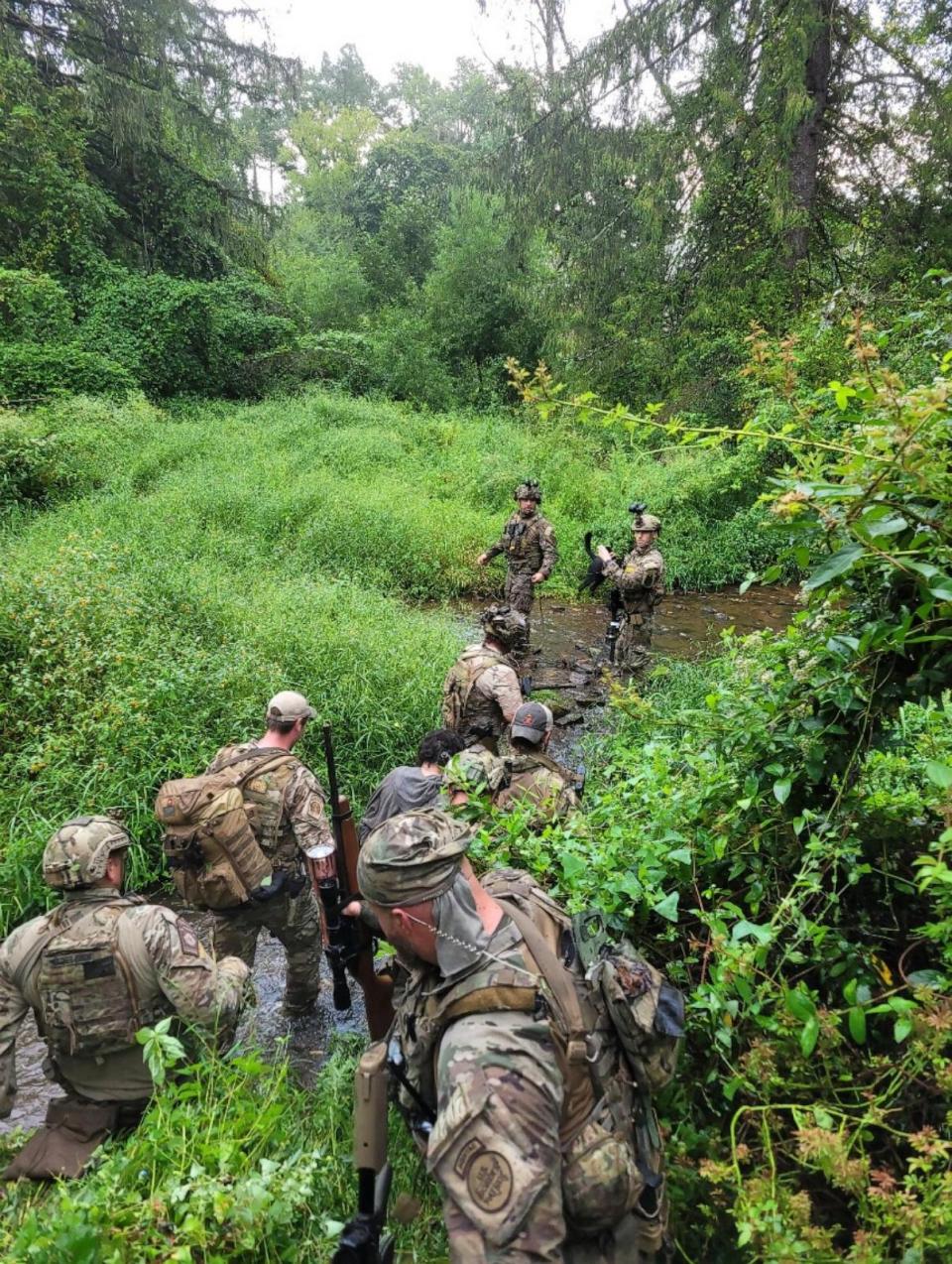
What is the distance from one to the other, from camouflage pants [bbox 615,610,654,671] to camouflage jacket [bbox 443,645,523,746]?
131 inches

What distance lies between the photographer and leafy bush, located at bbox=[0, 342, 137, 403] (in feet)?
43.0

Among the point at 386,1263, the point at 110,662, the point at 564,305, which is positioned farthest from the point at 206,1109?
the point at 564,305

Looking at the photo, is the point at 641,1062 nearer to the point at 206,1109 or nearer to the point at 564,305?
the point at 206,1109

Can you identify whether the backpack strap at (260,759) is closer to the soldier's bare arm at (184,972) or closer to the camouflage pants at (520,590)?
the soldier's bare arm at (184,972)

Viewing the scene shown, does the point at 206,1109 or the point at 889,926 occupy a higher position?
the point at 889,926

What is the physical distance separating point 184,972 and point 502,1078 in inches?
58.0

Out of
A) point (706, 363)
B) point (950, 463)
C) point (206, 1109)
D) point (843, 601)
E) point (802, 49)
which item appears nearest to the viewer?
point (950, 463)

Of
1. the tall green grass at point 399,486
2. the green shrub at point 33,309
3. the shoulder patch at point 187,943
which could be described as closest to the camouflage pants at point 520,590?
the tall green grass at point 399,486

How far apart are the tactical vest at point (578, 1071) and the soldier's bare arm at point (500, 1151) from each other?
0.11m

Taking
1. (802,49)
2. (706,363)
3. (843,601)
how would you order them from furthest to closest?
(706,363), (802,49), (843,601)

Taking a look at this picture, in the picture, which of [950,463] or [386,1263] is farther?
[386,1263]

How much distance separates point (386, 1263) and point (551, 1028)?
2.81 ft

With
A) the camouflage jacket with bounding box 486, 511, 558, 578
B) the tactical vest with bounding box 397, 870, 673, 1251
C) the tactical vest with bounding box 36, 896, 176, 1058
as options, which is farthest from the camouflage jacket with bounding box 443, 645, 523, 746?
the camouflage jacket with bounding box 486, 511, 558, 578

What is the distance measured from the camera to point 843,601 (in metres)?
2.03
